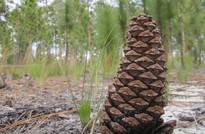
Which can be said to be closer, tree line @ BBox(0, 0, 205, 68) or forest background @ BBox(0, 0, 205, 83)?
forest background @ BBox(0, 0, 205, 83)

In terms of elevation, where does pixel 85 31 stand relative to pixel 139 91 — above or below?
above

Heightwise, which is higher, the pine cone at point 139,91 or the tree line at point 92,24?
the tree line at point 92,24

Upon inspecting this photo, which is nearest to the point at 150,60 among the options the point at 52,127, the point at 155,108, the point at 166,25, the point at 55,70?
the point at 155,108

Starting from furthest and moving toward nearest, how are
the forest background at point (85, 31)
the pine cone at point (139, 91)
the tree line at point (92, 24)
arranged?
the tree line at point (92, 24)
the forest background at point (85, 31)
the pine cone at point (139, 91)

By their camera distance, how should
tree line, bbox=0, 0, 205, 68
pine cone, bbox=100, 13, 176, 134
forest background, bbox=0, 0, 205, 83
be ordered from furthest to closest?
tree line, bbox=0, 0, 205, 68 < forest background, bbox=0, 0, 205, 83 < pine cone, bbox=100, 13, 176, 134

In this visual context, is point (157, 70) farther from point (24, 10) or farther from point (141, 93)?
point (24, 10)

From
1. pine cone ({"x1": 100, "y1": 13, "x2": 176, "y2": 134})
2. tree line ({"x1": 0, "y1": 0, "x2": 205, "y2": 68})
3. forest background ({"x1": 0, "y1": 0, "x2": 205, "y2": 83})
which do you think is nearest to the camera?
pine cone ({"x1": 100, "y1": 13, "x2": 176, "y2": 134})

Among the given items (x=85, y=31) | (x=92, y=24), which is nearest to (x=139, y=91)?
(x=92, y=24)

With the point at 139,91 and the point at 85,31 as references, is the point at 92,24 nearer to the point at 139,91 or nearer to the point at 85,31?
the point at 85,31

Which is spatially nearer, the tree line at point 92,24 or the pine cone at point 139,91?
the pine cone at point 139,91
